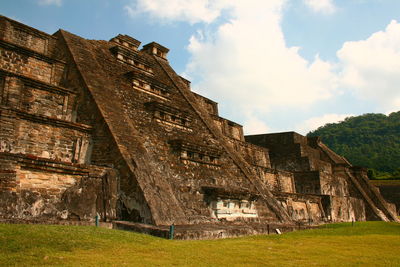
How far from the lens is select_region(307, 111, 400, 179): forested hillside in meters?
50.8

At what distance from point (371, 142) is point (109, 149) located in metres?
64.0

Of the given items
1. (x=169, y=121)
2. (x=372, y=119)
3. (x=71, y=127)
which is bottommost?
(x=71, y=127)

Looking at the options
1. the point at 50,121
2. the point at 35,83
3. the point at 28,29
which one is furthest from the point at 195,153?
the point at 28,29

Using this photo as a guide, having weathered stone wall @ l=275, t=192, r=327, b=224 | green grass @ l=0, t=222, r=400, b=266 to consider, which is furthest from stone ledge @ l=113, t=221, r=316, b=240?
weathered stone wall @ l=275, t=192, r=327, b=224

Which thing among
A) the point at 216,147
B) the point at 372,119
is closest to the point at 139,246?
the point at 216,147

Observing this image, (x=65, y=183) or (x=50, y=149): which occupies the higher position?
(x=50, y=149)

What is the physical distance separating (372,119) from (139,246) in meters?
88.1

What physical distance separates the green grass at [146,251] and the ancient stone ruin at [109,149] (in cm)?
84

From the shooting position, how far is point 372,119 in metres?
82.1

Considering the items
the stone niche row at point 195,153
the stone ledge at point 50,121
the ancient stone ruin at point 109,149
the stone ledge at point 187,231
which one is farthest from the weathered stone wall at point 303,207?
the stone ledge at point 50,121

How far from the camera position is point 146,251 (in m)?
4.24

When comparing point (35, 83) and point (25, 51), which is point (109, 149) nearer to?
point (35, 83)

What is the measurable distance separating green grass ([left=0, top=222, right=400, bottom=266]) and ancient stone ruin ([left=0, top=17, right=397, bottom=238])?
0.84m

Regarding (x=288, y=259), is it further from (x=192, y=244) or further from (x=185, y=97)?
(x=185, y=97)
